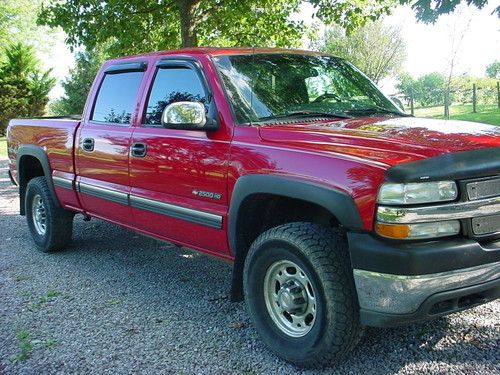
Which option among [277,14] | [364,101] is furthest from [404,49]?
[364,101]

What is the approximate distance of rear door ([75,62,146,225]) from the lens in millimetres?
4582

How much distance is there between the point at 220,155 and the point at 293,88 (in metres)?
0.85

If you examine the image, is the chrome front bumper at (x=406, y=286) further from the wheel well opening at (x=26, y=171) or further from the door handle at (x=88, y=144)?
the wheel well opening at (x=26, y=171)

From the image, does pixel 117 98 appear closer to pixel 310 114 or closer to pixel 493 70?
pixel 310 114

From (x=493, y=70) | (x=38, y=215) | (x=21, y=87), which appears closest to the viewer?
(x=38, y=215)

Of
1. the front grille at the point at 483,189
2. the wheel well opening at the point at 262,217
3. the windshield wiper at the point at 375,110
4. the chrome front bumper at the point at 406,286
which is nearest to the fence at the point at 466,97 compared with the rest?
the windshield wiper at the point at 375,110

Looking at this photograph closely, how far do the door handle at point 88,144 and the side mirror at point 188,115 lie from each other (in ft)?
5.21

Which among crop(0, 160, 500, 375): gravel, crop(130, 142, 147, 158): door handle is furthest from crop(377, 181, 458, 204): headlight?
crop(130, 142, 147, 158): door handle

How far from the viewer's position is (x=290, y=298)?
127 inches

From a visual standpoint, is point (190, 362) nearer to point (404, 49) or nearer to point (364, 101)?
point (364, 101)

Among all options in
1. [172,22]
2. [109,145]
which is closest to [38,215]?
[109,145]

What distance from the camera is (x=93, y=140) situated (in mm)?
4934

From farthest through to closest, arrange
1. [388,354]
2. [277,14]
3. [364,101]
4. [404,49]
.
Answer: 1. [404,49]
2. [277,14]
3. [364,101]
4. [388,354]

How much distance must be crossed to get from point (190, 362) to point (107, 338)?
28.5 inches
